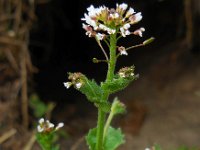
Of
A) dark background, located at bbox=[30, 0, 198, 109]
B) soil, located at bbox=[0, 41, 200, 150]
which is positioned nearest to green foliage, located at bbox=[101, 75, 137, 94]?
soil, located at bbox=[0, 41, 200, 150]

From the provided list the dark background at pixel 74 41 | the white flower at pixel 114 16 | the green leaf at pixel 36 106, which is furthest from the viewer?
the dark background at pixel 74 41

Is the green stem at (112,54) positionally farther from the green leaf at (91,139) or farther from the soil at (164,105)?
the soil at (164,105)

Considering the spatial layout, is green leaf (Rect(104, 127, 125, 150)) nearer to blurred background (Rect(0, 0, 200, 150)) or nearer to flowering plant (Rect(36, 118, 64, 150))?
flowering plant (Rect(36, 118, 64, 150))

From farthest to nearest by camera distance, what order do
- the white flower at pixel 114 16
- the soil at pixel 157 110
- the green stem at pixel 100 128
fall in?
the soil at pixel 157 110, the green stem at pixel 100 128, the white flower at pixel 114 16

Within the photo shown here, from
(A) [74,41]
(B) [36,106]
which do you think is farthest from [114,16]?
(A) [74,41]

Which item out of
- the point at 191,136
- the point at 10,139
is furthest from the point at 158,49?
the point at 10,139

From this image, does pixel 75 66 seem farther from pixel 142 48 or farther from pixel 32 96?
pixel 32 96

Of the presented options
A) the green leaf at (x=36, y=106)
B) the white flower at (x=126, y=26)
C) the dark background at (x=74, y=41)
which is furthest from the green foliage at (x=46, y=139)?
the dark background at (x=74, y=41)

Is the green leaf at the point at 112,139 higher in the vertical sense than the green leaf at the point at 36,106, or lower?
lower
